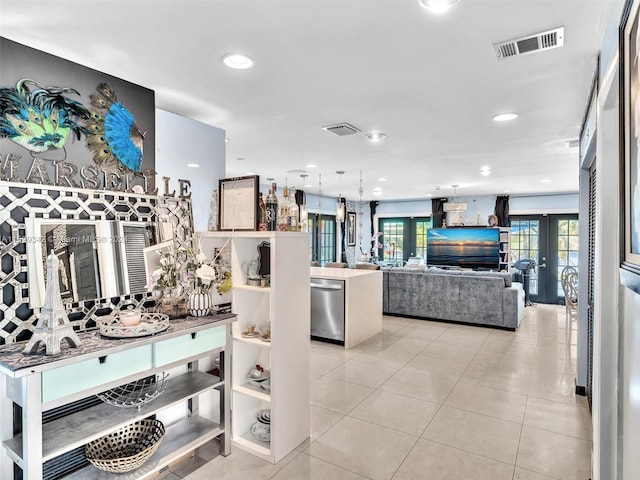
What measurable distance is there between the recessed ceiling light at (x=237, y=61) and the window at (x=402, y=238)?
913cm

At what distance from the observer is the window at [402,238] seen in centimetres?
1083

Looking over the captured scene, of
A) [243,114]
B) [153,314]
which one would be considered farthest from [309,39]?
[153,314]

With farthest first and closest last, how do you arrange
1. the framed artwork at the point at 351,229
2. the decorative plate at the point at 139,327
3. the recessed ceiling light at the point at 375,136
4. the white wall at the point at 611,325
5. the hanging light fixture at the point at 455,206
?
1. the framed artwork at the point at 351,229
2. the hanging light fixture at the point at 455,206
3. the recessed ceiling light at the point at 375,136
4. the decorative plate at the point at 139,327
5. the white wall at the point at 611,325

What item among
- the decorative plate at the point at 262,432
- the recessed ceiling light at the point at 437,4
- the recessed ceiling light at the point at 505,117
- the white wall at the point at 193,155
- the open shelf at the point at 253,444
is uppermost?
the recessed ceiling light at the point at 505,117

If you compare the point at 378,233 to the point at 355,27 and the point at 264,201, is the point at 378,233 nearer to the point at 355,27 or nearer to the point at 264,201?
the point at 264,201

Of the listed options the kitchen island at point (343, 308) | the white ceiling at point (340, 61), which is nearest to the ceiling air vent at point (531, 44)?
the white ceiling at point (340, 61)

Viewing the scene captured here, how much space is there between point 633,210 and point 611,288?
1.12 m

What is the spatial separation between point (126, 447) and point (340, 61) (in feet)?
8.52

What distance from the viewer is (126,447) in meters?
2.23

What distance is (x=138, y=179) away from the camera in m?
2.43

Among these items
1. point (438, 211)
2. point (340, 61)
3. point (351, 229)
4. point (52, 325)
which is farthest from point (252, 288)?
point (351, 229)

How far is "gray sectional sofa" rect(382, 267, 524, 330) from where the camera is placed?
5758 millimetres

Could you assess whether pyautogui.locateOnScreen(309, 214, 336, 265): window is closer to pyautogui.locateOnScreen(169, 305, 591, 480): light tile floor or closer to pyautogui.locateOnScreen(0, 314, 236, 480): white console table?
pyautogui.locateOnScreen(169, 305, 591, 480): light tile floor

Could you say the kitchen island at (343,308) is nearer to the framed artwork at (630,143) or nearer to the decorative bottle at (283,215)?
the decorative bottle at (283,215)
